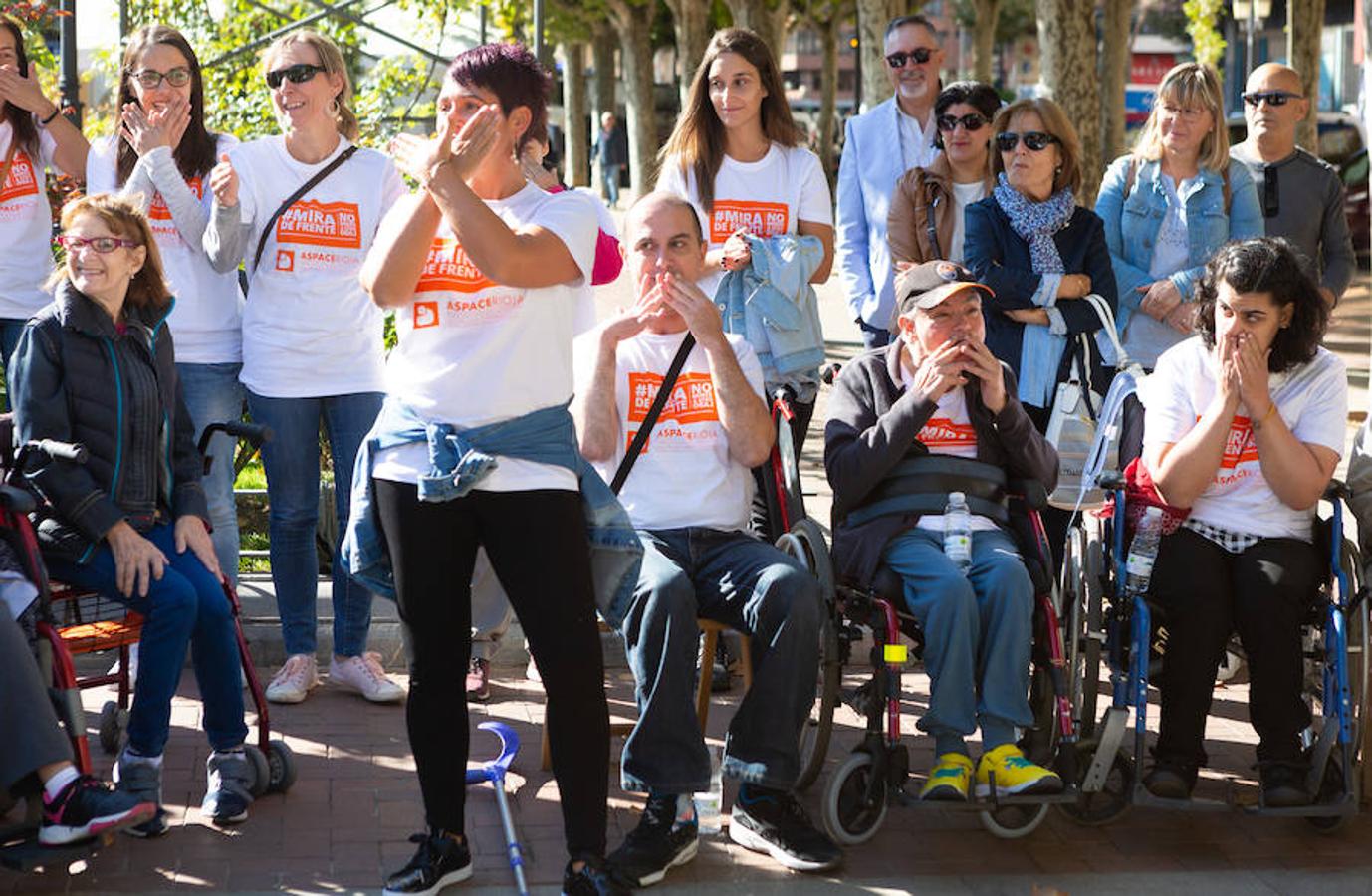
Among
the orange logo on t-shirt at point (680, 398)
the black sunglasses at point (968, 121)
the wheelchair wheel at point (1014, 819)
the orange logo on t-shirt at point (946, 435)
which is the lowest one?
the wheelchair wheel at point (1014, 819)

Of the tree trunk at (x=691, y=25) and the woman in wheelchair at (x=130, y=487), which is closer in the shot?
the woman in wheelchair at (x=130, y=487)

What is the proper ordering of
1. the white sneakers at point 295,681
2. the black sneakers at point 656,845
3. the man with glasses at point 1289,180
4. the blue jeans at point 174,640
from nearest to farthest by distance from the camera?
1. the black sneakers at point 656,845
2. the blue jeans at point 174,640
3. the white sneakers at point 295,681
4. the man with glasses at point 1289,180

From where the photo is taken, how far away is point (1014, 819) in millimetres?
4949

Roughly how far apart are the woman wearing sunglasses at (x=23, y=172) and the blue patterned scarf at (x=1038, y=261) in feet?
10.4

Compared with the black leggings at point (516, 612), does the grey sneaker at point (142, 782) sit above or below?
below

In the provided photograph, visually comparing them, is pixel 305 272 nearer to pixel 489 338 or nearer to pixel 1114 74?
pixel 489 338

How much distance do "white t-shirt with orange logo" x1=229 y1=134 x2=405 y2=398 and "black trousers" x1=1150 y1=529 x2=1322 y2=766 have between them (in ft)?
8.60

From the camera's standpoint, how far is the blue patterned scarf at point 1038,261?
6160mm

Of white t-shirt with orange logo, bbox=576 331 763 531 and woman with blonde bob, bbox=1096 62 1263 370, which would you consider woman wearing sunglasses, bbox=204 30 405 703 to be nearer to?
white t-shirt with orange logo, bbox=576 331 763 531

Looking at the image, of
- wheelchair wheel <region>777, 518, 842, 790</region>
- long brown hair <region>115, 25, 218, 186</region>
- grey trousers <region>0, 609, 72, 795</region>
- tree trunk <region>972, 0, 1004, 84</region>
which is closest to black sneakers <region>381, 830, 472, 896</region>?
grey trousers <region>0, 609, 72, 795</region>

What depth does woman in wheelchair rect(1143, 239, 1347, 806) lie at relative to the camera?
5.06m

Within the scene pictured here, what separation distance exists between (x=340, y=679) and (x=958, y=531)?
2229 mm

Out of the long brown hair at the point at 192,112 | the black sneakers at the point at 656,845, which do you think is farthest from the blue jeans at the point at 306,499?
the black sneakers at the point at 656,845

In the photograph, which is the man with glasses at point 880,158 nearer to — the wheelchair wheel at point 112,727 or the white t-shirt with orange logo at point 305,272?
the white t-shirt with orange logo at point 305,272
